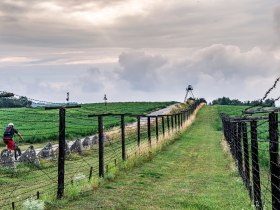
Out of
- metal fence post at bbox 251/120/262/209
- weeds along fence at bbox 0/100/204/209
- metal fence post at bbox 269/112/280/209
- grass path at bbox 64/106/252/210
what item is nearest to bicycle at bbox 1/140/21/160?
weeds along fence at bbox 0/100/204/209

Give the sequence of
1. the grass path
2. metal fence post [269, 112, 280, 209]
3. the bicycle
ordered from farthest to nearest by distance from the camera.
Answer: the bicycle < the grass path < metal fence post [269, 112, 280, 209]

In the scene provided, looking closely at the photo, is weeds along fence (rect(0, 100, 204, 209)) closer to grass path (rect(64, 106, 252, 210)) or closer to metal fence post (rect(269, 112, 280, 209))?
grass path (rect(64, 106, 252, 210))

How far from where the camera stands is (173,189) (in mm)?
13562

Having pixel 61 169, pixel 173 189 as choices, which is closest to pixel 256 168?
pixel 173 189

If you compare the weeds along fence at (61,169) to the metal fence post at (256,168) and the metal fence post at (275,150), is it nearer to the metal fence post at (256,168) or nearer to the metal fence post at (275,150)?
the metal fence post at (256,168)

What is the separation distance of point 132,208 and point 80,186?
234 centimetres

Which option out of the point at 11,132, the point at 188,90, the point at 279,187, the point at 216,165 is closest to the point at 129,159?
the point at 216,165

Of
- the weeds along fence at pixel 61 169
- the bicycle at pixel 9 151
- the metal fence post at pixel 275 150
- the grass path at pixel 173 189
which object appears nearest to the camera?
the metal fence post at pixel 275 150

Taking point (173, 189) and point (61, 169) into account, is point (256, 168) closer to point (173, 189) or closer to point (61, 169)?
point (173, 189)

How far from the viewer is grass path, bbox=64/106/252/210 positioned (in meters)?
11.4

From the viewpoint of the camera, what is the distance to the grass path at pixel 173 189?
1139 centimetres

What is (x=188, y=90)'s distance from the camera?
433 ft

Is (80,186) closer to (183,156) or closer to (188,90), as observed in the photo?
(183,156)

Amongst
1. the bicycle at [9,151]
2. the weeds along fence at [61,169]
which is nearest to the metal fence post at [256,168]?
the weeds along fence at [61,169]
